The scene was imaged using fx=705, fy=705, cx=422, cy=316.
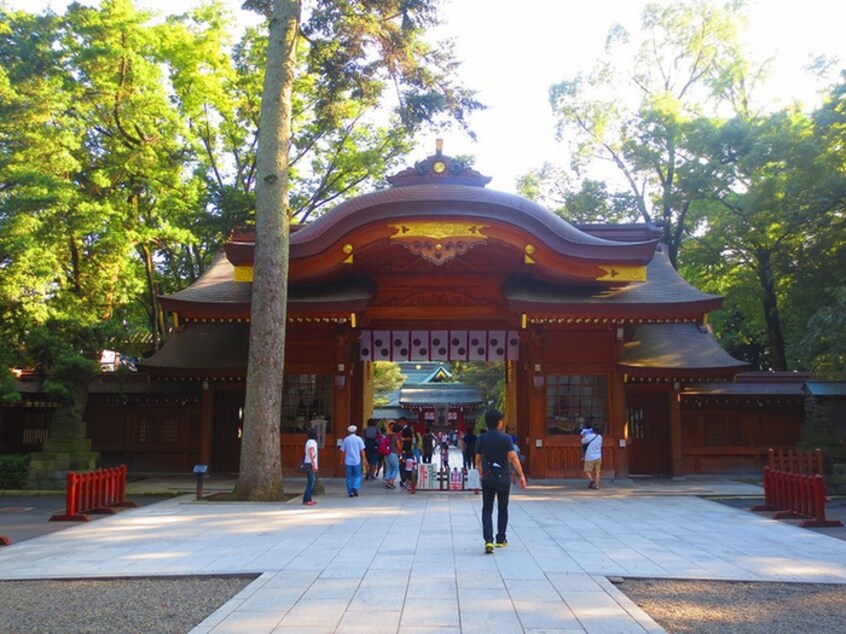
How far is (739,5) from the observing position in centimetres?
2894

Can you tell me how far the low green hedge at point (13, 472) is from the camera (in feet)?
53.0

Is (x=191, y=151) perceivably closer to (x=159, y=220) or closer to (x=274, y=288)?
(x=159, y=220)

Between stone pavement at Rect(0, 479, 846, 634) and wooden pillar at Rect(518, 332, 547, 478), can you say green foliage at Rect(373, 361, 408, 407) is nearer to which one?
wooden pillar at Rect(518, 332, 547, 478)

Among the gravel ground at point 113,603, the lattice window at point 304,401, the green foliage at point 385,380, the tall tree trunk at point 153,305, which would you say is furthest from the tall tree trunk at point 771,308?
the green foliage at point 385,380

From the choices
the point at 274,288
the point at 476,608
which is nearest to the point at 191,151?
the point at 274,288

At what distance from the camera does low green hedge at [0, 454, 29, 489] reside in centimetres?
1616

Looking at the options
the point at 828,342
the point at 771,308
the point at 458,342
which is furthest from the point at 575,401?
the point at 771,308

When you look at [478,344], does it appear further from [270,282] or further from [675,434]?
[270,282]

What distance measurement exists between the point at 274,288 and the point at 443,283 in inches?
205

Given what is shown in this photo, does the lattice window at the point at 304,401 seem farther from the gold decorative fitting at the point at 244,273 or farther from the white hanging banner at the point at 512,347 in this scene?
the white hanging banner at the point at 512,347

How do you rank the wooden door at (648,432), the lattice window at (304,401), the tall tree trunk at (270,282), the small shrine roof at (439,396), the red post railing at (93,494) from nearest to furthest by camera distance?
the red post railing at (93,494)
the tall tree trunk at (270,282)
the lattice window at (304,401)
the wooden door at (648,432)
the small shrine roof at (439,396)

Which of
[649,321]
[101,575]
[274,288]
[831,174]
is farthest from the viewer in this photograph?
[831,174]

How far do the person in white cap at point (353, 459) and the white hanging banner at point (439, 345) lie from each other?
14.2 feet

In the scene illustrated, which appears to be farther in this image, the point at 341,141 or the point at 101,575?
the point at 341,141
